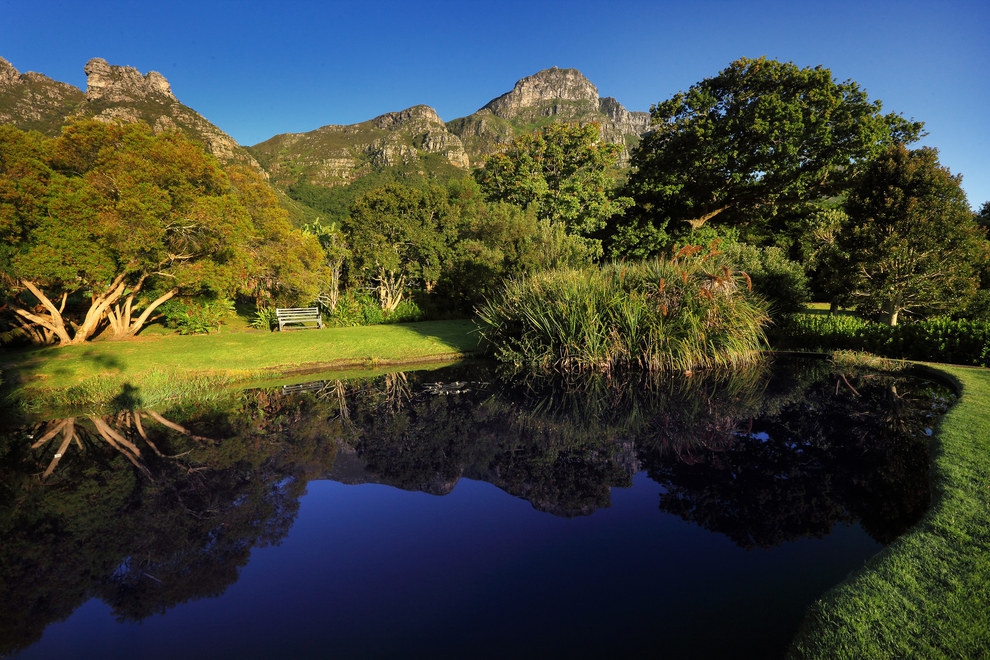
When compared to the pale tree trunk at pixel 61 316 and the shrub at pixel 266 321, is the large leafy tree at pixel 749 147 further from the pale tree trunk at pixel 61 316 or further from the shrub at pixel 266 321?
the pale tree trunk at pixel 61 316

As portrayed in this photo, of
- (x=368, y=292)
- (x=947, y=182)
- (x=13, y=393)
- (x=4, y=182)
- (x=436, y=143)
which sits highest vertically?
(x=436, y=143)

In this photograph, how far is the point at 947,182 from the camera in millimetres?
10766

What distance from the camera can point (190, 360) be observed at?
1171cm

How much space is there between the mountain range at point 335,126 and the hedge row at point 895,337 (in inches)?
568

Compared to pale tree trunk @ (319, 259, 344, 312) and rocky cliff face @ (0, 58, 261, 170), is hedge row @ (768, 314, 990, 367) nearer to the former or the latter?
pale tree trunk @ (319, 259, 344, 312)

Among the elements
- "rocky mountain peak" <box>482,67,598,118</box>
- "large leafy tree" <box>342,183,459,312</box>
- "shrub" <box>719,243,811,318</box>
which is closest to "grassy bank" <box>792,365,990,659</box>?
"shrub" <box>719,243,811,318</box>

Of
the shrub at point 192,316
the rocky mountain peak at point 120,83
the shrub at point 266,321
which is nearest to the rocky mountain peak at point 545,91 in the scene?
the rocky mountain peak at point 120,83

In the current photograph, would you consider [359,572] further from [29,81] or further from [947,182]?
[29,81]

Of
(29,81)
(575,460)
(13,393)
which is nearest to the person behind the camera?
(575,460)

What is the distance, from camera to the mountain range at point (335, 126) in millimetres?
67500

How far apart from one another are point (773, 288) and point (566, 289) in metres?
7.61

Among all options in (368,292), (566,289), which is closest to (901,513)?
(566,289)

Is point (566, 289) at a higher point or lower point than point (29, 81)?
lower

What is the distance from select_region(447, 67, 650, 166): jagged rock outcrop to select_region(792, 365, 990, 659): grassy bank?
135 metres
